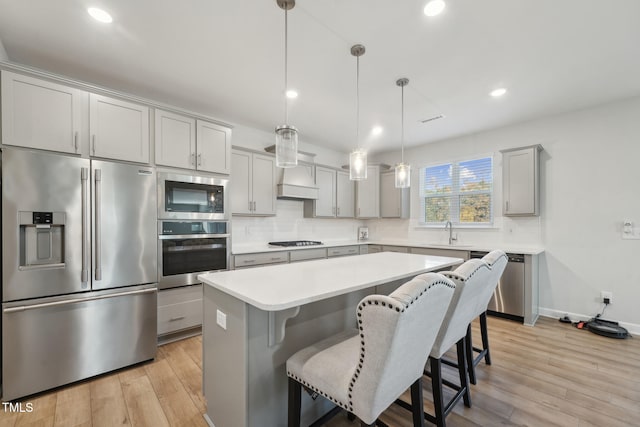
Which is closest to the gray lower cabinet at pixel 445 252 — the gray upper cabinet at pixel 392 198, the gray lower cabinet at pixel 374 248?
the gray lower cabinet at pixel 374 248

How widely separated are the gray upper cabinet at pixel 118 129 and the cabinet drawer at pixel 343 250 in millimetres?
2840

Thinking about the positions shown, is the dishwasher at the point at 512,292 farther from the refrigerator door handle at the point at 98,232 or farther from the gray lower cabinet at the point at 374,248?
the refrigerator door handle at the point at 98,232

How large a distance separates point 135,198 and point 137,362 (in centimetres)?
148

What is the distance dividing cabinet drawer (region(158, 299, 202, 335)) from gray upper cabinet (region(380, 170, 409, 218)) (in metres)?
3.55

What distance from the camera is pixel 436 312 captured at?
1.19 metres

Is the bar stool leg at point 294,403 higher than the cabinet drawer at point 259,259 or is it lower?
lower

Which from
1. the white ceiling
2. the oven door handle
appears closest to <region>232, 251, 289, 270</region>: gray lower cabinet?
the oven door handle

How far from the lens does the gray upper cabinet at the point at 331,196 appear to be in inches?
188

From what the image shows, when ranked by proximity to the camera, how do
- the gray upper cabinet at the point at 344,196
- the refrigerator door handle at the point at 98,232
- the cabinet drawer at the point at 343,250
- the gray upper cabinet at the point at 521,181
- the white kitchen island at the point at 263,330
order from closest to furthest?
the white kitchen island at the point at 263,330 → the refrigerator door handle at the point at 98,232 → the gray upper cabinet at the point at 521,181 → the cabinet drawer at the point at 343,250 → the gray upper cabinet at the point at 344,196

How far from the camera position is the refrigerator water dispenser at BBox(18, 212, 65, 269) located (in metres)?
2.01

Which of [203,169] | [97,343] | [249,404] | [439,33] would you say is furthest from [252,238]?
[439,33]

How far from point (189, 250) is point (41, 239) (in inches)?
44.1

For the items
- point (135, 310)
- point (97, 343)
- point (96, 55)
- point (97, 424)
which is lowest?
point (97, 424)

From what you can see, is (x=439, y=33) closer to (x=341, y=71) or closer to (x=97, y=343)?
(x=341, y=71)
